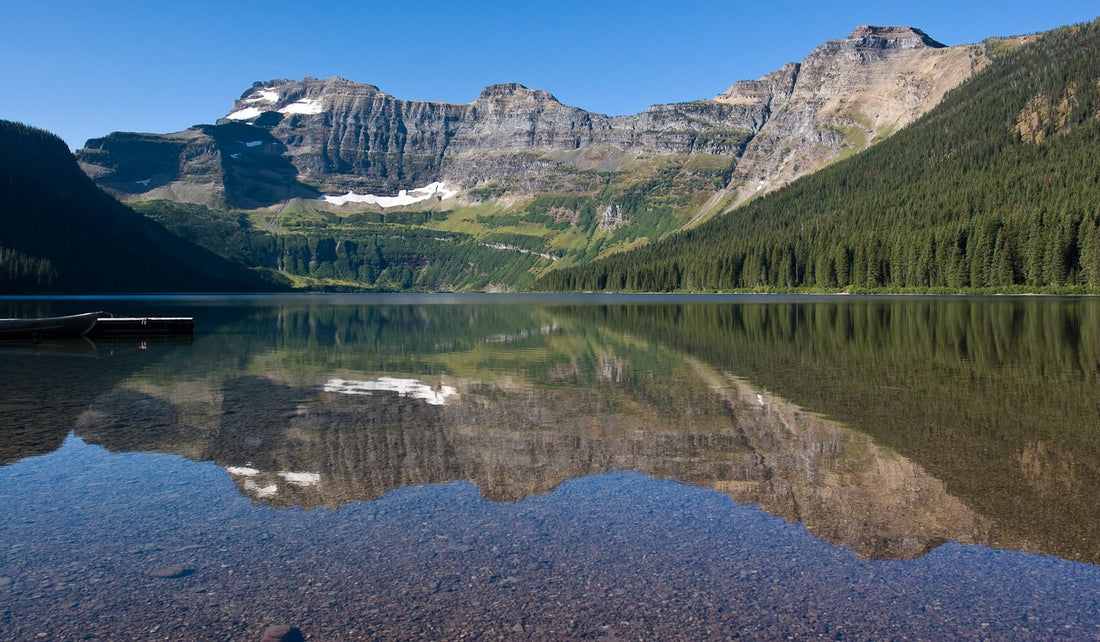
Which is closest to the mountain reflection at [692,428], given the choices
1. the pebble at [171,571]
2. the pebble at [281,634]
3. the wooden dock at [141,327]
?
the pebble at [171,571]

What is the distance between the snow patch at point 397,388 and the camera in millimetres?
26109

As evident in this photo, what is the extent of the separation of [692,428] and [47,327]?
56.6m

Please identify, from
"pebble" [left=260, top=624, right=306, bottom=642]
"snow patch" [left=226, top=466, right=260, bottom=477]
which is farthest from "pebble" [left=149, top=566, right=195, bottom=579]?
"snow patch" [left=226, top=466, right=260, bottom=477]

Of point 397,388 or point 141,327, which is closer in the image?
point 397,388

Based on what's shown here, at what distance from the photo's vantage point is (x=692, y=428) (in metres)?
20.1

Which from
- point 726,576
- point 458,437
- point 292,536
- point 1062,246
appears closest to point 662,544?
point 726,576

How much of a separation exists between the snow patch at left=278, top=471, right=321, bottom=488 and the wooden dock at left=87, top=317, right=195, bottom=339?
49.4 meters

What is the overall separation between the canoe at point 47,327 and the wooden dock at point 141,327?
3.58ft

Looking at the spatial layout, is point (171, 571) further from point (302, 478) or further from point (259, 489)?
point (302, 478)

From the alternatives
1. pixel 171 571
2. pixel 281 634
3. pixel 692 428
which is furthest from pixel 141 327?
pixel 281 634

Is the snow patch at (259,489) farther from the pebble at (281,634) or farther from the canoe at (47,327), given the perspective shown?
the canoe at (47,327)

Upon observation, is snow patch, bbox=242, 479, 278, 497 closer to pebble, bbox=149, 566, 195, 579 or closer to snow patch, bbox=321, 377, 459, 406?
pebble, bbox=149, 566, 195, 579

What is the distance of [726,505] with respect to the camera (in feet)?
43.6

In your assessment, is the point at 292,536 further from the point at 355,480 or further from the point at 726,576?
the point at 726,576
